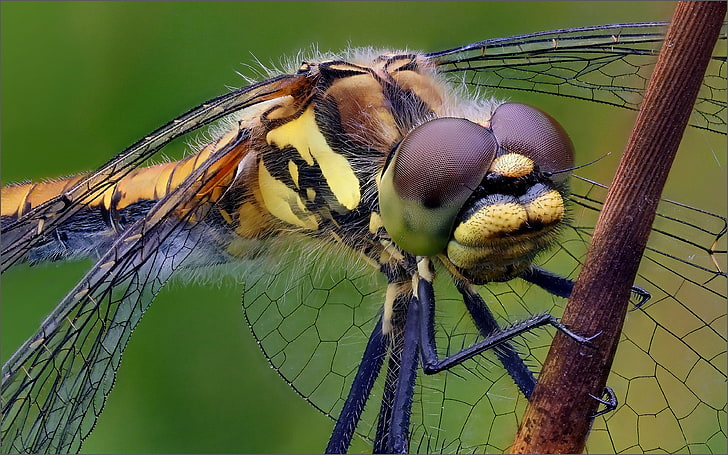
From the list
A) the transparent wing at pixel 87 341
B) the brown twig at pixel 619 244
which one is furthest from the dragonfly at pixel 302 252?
the brown twig at pixel 619 244

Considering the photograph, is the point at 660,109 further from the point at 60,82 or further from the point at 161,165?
the point at 60,82

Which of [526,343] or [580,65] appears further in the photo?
[580,65]

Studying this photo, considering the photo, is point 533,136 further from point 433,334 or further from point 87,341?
point 87,341

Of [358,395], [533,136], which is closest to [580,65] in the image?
[533,136]

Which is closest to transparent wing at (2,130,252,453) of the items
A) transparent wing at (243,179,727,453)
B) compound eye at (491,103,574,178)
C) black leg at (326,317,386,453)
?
transparent wing at (243,179,727,453)

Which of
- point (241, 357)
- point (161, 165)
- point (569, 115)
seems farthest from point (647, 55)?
point (241, 357)
